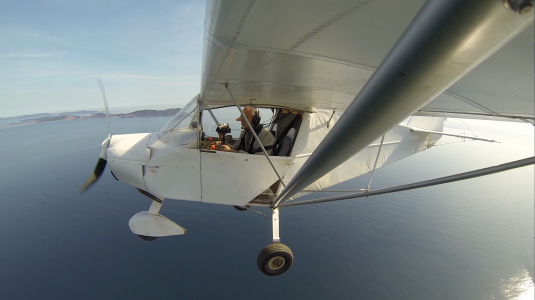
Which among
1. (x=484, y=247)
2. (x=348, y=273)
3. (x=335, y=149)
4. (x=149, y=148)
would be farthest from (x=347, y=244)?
(x=335, y=149)

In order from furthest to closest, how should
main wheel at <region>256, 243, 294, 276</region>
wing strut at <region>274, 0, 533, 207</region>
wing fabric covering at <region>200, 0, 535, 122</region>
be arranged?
main wheel at <region>256, 243, 294, 276</region> < wing fabric covering at <region>200, 0, 535, 122</region> < wing strut at <region>274, 0, 533, 207</region>

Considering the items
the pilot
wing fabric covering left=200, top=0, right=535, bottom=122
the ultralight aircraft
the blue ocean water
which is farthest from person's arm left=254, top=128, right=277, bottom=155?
the blue ocean water

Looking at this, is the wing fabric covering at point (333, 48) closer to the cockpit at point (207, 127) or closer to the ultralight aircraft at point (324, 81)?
the ultralight aircraft at point (324, 81)

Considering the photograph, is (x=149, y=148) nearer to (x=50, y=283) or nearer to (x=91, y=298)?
(x=91, y=298)

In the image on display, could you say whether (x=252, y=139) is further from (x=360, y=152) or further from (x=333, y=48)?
(x=333, y=48)

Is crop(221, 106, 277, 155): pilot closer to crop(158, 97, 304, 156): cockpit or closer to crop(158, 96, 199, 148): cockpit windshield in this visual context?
crop(158, 97, 304, 156): cockpit

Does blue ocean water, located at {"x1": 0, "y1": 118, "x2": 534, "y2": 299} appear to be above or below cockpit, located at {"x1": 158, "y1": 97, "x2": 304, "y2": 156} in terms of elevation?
below
